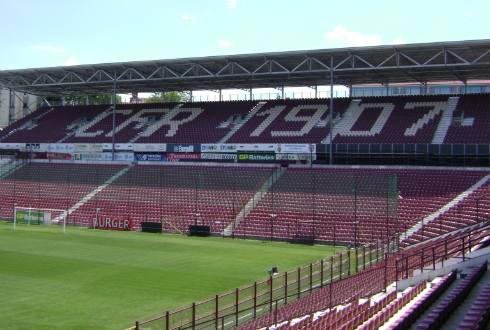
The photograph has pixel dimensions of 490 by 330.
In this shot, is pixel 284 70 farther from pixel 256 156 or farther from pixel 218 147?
pixel 218 147

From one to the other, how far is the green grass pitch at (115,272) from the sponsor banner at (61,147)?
20.7m

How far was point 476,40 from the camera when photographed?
3716cm

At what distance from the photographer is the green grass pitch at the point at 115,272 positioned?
Answer: 16.7 m

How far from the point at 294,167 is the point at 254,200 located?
21.7 ft

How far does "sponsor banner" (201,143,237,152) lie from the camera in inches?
1930

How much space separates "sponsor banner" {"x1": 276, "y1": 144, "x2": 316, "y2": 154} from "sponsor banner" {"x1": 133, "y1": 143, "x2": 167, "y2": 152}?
1233cm

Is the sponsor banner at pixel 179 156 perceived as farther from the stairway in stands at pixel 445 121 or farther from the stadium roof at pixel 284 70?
the stairway in stands at pixel 445 121

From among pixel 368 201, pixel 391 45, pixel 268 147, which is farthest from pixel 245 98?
pixel 368 201

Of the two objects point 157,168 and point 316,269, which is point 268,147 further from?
point 316,269

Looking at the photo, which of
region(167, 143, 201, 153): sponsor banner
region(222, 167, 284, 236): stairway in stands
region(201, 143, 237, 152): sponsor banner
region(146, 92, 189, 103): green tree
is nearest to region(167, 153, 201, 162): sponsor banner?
region(167, 143, 201, 153): sponsor banner

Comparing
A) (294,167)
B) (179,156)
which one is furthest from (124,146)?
(294,167)

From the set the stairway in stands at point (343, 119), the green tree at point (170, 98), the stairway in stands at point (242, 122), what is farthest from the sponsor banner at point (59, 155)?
the green tree at point (170, 98)

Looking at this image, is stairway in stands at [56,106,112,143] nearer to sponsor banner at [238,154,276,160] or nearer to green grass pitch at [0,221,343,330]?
sponsor banner at [238,154,276,160]

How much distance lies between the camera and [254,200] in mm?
39969
